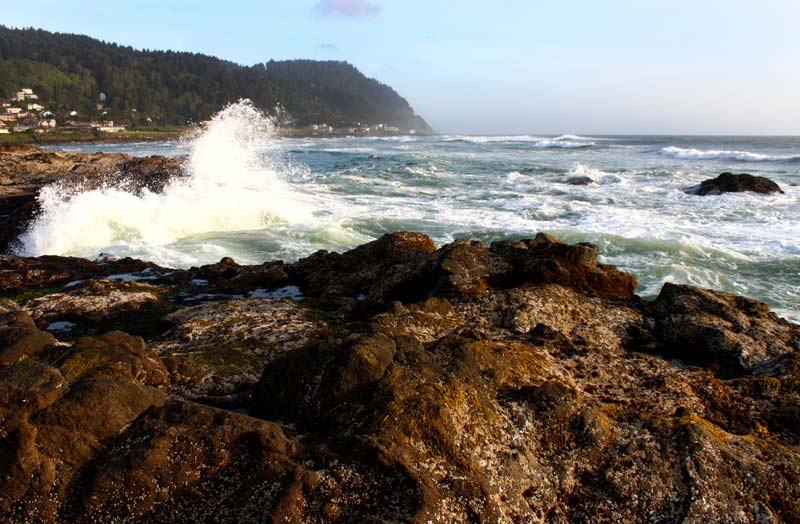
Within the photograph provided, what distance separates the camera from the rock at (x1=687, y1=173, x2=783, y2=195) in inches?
845

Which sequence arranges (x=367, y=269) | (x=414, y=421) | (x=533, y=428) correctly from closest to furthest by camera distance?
1. (x=414, y=421)
2. (x=533, y=428)
3. (x=367, y=269)

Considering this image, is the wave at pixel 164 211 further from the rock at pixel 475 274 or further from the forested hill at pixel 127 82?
the forested hill at pixel 127 82

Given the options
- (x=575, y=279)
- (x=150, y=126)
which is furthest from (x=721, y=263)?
(x=150, y=126)

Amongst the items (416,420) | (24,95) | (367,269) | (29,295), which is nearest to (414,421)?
(416,420)

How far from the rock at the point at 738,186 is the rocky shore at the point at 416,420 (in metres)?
20.1

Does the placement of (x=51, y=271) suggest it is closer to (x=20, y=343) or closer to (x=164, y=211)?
(x=20, y=343)

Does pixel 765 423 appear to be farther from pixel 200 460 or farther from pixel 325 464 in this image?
pixel 200 460

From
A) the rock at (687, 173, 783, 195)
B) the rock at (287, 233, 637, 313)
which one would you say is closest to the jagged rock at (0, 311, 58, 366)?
the rock at (287, 233, 637, 313)

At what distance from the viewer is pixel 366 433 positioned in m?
2.50

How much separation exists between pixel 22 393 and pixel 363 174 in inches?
1082

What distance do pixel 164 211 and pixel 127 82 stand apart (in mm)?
146412

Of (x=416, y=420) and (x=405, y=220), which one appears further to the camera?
(x=405, y=220)

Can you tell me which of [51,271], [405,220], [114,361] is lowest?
[405,220]

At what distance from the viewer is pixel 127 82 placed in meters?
136
